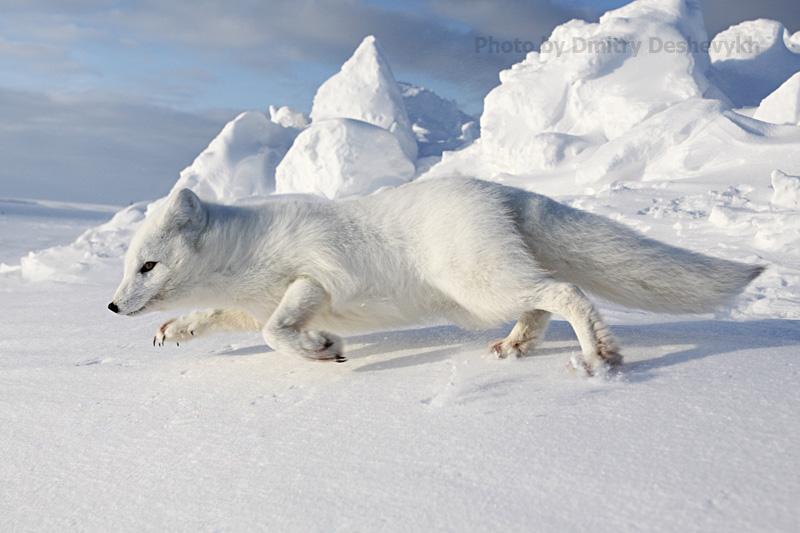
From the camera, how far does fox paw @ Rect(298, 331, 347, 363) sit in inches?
86.1

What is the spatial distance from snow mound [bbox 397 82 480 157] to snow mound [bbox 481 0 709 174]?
556 cm

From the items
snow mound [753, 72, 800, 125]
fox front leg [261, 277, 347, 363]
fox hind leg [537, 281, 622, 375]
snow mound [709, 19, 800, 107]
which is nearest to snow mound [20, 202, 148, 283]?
fox front leg [261, 277, 347, 363]

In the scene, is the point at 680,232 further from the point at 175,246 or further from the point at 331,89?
the point at 331,89

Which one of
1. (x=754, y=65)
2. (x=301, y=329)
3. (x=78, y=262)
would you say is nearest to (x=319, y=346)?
(x=301, y=329)

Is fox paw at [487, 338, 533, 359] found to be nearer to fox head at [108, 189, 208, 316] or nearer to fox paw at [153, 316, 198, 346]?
fox head at [108, 189, 208, 316]

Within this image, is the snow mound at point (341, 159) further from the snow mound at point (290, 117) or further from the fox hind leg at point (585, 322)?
the fox hind leg at point (585, 322)

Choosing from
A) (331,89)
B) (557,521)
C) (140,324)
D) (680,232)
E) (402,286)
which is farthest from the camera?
(331,89)

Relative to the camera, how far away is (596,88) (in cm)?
1423

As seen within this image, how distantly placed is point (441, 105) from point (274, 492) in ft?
86.4

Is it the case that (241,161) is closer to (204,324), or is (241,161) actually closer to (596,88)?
(596,88)

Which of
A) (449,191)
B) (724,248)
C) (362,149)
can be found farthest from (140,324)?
(362,149)

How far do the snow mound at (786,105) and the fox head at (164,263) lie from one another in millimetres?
11908

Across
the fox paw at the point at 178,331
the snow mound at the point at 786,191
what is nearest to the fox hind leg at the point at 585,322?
the fox paw at the point at 178,331

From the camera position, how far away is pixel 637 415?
1534mm
